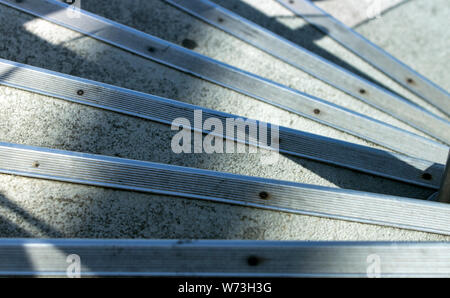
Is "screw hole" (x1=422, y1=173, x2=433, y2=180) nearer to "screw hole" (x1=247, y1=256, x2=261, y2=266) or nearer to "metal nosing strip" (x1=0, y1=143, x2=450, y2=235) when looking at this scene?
"metal nosing strip" (x1=0, y1=143, x2=450, y2=235)

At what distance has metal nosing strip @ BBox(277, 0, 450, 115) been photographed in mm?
3562

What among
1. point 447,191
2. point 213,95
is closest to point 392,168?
point 447,191

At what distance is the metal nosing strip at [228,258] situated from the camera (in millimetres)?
1352

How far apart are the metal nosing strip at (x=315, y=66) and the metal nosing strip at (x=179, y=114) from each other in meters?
0.80

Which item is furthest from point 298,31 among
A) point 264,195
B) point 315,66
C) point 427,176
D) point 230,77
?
point 264,195

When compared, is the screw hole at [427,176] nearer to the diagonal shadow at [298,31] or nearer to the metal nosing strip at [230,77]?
the metal nosing strip at [230,77]

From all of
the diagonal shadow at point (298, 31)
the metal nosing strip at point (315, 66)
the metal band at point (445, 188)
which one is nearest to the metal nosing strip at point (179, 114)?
the metal band at point (445, 188)

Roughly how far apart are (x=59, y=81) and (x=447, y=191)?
1982 mm

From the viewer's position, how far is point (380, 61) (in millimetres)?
3562

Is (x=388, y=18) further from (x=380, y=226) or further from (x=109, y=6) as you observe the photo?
(x=380, y=226)

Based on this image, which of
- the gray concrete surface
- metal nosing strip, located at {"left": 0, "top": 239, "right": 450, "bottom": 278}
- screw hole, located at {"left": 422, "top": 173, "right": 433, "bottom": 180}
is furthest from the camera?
screw hole, located at {"left": 422, "top": 173, "right": 433, "bottom": 180}

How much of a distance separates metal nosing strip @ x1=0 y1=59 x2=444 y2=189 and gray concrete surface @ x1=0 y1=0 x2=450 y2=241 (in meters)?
0.05

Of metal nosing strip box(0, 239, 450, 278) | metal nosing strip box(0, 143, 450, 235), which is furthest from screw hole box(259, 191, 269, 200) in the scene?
metal nosing strip box(0, 239, 450, 278)
